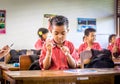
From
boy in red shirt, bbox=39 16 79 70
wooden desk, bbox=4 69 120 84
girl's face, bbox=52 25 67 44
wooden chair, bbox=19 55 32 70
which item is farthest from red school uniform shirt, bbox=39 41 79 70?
wooden chair, bbox=19 55 32 70

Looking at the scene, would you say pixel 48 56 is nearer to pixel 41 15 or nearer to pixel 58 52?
pixel 58 52

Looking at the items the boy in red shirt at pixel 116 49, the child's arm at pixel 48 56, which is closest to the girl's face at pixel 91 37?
the boy in red shirt at pixel 116 49

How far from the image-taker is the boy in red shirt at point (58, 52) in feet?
8.67

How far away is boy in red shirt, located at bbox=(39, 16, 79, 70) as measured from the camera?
8.67ft

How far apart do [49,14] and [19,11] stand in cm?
83

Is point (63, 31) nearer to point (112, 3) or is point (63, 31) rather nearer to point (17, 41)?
point (17, 41)

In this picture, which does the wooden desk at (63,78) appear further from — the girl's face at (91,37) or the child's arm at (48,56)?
the girl's face at (91,37)

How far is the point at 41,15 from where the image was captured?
7.10 m

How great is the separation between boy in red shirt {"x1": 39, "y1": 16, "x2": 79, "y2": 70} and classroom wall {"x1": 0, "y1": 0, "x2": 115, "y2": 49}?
13.6 ft

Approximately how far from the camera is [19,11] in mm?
6863

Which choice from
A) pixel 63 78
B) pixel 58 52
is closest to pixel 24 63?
pixel 58 52

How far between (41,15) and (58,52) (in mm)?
4491

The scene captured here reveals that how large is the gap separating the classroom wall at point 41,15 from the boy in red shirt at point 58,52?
13.6ft

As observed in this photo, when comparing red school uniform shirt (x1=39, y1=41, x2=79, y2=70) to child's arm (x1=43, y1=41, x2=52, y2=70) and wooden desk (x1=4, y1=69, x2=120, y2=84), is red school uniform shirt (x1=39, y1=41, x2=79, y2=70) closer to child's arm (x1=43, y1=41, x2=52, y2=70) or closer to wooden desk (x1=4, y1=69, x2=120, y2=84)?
child's arm (x1=43, y1=41, x2=52, y2=70)
